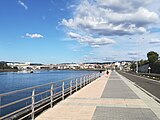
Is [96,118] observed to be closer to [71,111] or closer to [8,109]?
[71,111]

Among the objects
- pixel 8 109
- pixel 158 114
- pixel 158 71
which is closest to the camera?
pixel 158 114

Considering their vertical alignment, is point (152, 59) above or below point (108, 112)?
above

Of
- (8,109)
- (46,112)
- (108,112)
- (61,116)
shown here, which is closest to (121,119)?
(108,112)

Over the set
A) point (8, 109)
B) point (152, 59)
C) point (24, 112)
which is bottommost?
point (8, 109)

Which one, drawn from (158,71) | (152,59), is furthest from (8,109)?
(152,59)

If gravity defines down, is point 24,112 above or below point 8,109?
above

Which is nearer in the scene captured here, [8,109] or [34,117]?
[34,117]

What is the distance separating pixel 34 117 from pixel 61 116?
2.88ft

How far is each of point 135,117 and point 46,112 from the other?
124 inches

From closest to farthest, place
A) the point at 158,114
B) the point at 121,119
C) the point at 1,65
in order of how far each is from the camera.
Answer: the point at 121,119 < the point at 158,114 < the point at 1,65

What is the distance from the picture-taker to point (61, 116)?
9109 millimetres

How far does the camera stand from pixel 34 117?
8.98 m

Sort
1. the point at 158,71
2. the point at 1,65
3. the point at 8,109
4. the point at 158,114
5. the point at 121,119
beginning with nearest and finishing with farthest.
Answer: the point at 121,119
the point at 158,114
the point at 8,109
the point at 158,71
the point at 1,65

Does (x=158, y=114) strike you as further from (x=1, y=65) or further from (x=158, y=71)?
(x=1, y=65)
